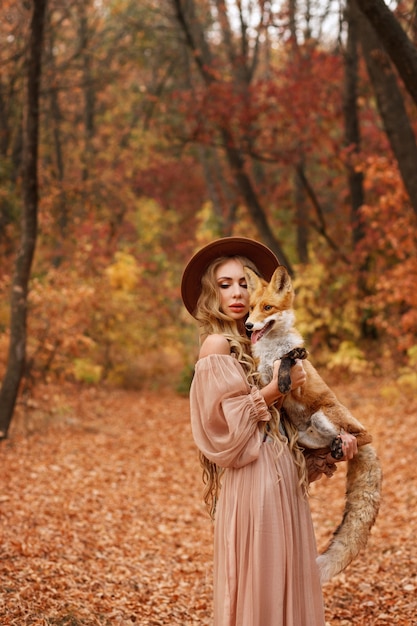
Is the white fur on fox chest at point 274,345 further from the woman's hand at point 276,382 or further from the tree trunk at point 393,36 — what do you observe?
the tree trunk at point 393,36

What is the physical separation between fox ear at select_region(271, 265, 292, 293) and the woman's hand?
1.21 feet

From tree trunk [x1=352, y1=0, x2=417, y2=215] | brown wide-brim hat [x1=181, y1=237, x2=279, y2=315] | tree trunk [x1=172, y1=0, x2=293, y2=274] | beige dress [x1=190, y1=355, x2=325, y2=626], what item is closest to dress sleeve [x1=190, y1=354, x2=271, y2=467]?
beige dress [x1=190, y1=355, x2=325, y2=626]

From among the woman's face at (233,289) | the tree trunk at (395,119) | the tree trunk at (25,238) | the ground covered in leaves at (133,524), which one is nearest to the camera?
the woman's face at (233,289)

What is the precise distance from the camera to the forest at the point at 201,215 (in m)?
8.46

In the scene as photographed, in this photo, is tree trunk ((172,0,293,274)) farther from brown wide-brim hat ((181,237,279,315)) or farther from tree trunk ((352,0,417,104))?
brown wide-brim hat ((181,237,279,315))

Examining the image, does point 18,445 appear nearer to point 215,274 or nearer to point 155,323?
point 215,274

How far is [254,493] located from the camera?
3.14m

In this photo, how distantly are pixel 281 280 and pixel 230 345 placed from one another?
1.32 ft

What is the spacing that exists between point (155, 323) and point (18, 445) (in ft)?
27.9

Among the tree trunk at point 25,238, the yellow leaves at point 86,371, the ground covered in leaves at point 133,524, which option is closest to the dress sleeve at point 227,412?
the ground covered in leaves at point 133,524

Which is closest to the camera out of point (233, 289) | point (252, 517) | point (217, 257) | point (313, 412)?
point (252, 517)

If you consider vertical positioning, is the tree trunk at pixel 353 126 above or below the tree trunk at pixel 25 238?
above

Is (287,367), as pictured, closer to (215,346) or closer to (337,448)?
(215,346)

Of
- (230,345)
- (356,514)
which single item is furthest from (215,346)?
(356,514)
